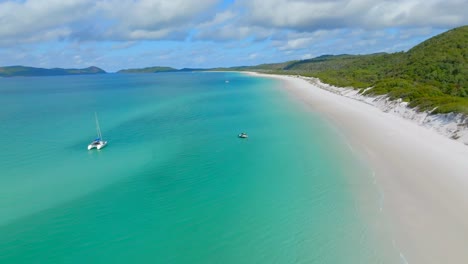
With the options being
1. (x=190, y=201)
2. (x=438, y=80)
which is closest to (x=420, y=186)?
(x=190, y=201)

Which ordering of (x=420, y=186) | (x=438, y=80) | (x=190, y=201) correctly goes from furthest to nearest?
(x=438, y=80) → (x=420, y=186) → (x=190, y=201)

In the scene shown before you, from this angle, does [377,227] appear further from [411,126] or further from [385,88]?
[385,88]

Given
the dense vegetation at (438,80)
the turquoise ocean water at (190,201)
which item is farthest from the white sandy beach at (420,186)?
the dense vegetation at (438,80)

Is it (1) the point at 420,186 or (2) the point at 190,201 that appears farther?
(1) the point at 420,186

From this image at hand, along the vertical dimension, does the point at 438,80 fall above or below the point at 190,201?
above

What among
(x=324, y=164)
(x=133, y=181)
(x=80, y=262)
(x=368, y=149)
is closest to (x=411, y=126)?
(x=368, y=149)

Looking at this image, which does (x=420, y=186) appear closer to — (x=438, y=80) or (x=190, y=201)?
(x=190, y=201)

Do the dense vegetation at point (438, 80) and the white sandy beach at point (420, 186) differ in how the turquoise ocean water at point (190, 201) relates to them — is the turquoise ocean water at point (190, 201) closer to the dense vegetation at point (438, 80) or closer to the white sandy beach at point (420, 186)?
the white sandy beach at point (420, 186)
